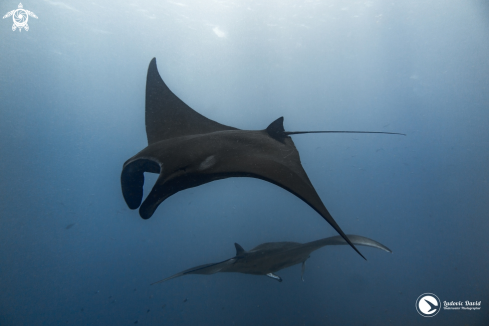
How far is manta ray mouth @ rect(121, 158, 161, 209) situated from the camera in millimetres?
2526

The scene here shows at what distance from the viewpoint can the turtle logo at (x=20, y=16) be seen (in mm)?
10570

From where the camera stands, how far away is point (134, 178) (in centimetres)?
277

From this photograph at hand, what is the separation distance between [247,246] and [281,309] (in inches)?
131

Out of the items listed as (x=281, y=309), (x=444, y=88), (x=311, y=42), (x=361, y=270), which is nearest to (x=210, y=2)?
(x=311, y=42)

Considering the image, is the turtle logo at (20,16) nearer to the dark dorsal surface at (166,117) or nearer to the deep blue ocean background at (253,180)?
the deep blue ocean background at (253,180)

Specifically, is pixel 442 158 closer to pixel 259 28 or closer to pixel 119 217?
pixel 259 28

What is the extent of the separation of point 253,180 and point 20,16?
15.8 metres

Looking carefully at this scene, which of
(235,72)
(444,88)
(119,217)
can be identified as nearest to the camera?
(119,217)

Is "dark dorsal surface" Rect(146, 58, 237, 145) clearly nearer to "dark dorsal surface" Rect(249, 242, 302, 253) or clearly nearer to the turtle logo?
"dark dorsal surface" Rect(249, 242, 302, 253)

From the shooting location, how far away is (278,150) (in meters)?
2.78

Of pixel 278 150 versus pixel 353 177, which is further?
pixel 353 177

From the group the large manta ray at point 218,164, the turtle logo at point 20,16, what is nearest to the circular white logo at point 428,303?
the large manta ray at point 218,164

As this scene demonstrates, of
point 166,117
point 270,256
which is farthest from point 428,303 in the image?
point 166,117

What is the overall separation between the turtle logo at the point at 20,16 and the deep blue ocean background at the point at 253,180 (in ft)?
1.59
